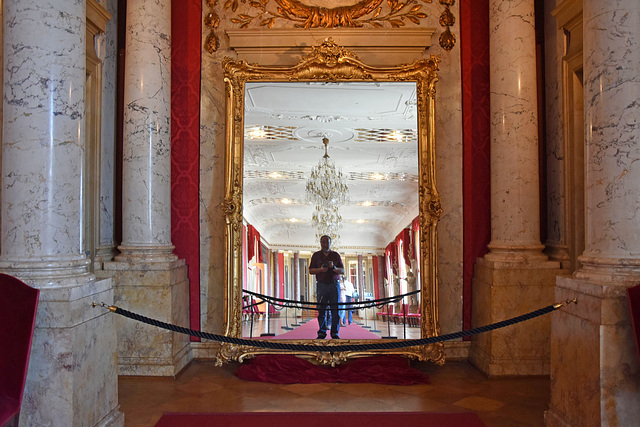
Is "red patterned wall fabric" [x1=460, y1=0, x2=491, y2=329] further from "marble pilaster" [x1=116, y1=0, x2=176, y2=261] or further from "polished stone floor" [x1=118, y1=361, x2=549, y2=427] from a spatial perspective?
"marble pilaster" [x1=116, y1=0, x2=176, y2=261]

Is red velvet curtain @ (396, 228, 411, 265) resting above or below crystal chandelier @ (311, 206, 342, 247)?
below

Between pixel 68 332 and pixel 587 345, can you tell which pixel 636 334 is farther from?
pixel 68 332

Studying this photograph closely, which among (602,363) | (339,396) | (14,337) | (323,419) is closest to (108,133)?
(14,337)

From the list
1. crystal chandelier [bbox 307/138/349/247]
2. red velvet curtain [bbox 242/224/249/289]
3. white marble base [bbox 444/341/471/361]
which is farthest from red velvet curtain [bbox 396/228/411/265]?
red velvet curtain [bbox 242/224/249/289]

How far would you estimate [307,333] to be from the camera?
523 centimetres

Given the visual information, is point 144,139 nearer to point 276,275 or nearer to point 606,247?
point 276,275

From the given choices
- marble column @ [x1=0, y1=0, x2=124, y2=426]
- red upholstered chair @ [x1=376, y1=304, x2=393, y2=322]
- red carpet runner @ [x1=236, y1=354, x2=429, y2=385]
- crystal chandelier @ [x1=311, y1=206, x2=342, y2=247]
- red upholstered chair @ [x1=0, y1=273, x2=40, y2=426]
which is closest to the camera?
red upholstered chair @ [x1=0, y1=273, x2=40, y2=426]

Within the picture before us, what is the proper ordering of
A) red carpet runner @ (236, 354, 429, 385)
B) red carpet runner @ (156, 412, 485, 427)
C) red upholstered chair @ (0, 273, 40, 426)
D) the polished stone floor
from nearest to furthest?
red upholstered chair @ (0, 273, 40, 426) < red carpet runner @ (156, 412, 485, 427) < the polished stone floor < red carpet runner @ (236, 354, 429, 385)

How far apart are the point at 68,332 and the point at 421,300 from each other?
10.9 ft

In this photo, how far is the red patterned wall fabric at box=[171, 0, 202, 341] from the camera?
5.47m

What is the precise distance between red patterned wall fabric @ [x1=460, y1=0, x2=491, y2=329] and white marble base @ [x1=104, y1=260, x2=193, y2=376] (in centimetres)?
293

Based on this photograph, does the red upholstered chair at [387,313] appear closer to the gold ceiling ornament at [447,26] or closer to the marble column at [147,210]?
the marble column at [147,210]

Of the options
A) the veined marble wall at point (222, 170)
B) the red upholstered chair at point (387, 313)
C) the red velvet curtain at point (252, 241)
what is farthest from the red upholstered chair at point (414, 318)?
the red velvet curtain at point (252, 241)

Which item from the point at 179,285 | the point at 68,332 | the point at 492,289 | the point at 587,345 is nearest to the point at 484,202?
the point at 492,289
